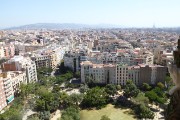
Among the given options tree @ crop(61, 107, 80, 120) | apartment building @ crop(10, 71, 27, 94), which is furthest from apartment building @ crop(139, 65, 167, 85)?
apartment building @ crop(10, 71, 27, 94)

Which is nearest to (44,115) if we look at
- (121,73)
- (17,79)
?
(17,79)

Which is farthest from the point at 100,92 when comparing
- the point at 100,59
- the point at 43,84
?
the point at 100,59

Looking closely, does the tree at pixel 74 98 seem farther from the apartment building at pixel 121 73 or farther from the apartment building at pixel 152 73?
the apartment building at pixel 152 73

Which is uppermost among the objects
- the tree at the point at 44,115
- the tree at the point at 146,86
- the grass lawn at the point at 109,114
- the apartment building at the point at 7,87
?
the apartment building at the point at 7,87

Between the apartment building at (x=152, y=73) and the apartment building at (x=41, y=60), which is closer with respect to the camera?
the apartment building at (x=152, y=73)

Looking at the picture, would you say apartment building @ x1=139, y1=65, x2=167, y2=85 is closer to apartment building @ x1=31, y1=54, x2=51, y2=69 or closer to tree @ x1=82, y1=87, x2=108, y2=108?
tree @ x1=82, y1=87, x2=108, y2=108

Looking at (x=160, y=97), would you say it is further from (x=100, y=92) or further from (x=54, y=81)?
(x=54, y=81)

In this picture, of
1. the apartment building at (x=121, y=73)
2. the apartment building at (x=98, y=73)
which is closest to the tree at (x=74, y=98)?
the apartment building at (x=98, y=73)

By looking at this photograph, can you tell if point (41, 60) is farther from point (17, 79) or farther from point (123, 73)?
point (123, 73)
